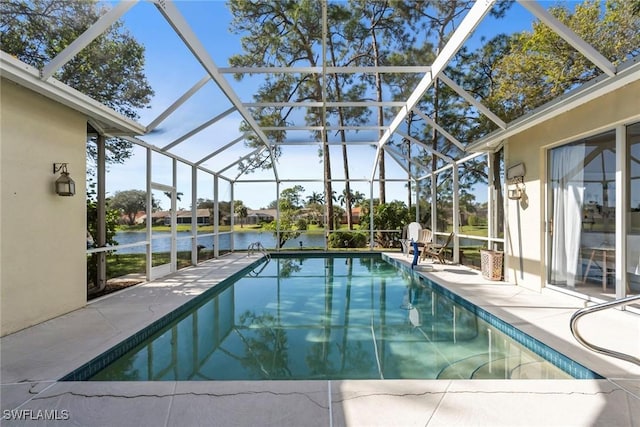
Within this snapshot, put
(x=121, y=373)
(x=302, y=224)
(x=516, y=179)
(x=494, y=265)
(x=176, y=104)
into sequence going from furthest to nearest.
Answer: (x=302, y=224) < (x=494, y=265) < (x=516, y=179) < (x=176, y=104) < (x=121, y=373)

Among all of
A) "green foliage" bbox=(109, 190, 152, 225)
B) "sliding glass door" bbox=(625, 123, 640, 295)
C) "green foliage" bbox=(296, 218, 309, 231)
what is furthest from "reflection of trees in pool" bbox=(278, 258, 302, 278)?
"sliding glass door" bbox=(625, 123, 640, 295)

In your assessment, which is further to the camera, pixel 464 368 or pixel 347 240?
pixel 347 240

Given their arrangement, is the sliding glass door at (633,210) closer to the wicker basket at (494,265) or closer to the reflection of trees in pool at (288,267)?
the wicker basket at (494,265)

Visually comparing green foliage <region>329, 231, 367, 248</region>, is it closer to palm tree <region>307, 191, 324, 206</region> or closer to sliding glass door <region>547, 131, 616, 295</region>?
palm tree <region>307, 191, 324, 206</region>

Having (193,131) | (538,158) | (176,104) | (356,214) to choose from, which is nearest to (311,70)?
(176,104)

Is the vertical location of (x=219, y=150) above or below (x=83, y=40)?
below

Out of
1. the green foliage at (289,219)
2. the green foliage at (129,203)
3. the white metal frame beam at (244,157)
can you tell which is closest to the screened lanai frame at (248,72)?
the green foliage at (129,203)

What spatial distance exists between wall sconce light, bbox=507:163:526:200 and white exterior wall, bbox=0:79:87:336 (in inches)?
262

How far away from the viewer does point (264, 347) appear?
12.1ft

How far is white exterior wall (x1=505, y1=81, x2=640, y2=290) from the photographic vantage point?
13.1 feet

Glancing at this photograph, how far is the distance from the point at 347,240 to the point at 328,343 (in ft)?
27.5

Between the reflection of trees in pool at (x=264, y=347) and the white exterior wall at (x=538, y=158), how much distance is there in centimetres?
415

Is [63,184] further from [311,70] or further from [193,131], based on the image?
[311,70]

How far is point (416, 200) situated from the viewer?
11.4 metres
